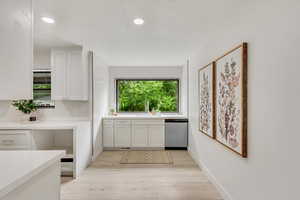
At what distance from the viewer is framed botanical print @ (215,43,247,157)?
1.88m

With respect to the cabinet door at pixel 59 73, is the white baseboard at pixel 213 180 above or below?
below

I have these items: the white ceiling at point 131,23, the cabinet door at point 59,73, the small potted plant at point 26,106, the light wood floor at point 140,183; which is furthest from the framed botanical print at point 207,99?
the small potted plant at point 26,106

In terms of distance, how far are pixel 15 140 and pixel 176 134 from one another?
3.34 m

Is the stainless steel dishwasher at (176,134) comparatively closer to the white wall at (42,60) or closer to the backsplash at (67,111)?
the backsplash at (67,111)

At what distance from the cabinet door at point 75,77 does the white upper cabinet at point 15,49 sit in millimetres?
→ 2302

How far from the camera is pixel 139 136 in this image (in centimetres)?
486

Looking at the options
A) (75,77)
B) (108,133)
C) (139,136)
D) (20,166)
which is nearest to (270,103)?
(20,166)

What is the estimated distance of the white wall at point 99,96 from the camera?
416 cm

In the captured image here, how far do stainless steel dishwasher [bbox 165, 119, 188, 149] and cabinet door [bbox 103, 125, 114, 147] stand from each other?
1.36 metres

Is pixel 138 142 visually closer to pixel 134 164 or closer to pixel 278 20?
pixel 134 164

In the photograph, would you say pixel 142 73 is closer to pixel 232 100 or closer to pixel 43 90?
pixel 43 90

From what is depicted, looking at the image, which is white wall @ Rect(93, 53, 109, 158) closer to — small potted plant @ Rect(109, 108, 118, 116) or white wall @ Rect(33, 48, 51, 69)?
small potted plant @ Rect(109, 108, 118, 116)

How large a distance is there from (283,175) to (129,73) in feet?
15.1

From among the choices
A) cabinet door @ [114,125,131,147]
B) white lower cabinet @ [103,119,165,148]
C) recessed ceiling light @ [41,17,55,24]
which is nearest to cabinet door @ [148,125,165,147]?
white lower cabinet @ [103,119,165,148]
